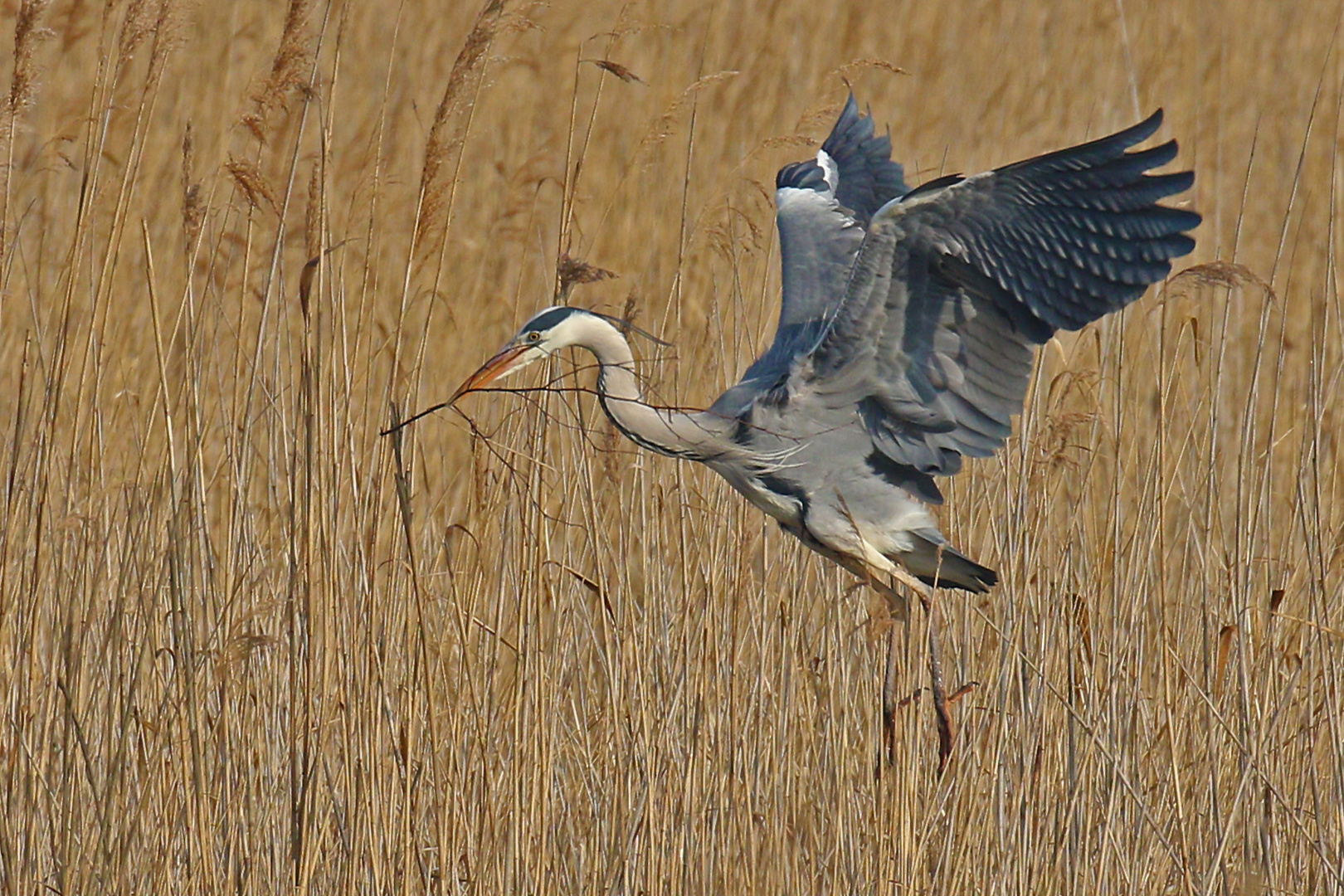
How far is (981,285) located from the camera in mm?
2734

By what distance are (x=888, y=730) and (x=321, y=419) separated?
1.06 metres

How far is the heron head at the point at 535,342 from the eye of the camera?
247cm

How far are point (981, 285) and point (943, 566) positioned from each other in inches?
19.5

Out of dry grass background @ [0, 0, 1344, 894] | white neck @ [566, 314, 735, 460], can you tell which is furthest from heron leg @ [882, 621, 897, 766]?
white neck @ [566, 314, 735, 460]

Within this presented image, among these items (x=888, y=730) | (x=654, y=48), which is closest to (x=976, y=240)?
(x=888, y=730)

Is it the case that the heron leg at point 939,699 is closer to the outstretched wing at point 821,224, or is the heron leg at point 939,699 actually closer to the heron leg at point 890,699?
the heron leg at point 890,699

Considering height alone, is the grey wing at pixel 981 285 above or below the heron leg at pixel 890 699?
above

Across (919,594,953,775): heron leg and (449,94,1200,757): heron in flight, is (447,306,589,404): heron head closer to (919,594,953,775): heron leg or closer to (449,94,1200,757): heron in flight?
(449,94,1200,757): heron in flight

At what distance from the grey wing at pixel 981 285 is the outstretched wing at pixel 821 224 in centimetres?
13

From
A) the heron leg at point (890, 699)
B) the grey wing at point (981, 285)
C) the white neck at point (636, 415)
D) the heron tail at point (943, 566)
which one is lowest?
the heron leg at point (890, 699)

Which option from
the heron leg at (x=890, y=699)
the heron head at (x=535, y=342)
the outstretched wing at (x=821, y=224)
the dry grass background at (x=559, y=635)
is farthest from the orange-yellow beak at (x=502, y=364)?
the heron leg at (x=890, y=699)

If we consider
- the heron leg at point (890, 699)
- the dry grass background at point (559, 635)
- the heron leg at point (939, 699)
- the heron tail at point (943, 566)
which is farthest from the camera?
the heron tail at point (943, 566)

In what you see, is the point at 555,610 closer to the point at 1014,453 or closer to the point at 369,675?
the point at 369,675

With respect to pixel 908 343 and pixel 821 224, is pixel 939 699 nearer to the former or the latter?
pixel 908 343
